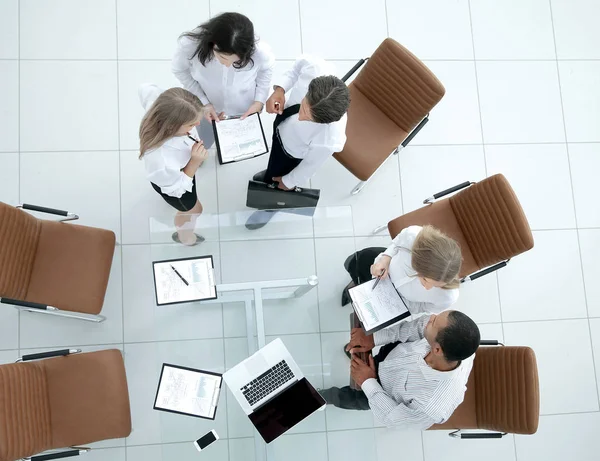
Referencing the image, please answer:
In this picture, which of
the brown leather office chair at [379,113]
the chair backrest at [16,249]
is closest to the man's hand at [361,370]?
the brown leather office chair at [379,113]

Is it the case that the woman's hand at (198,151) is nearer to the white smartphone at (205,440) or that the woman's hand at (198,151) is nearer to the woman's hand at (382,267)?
the woman's hand at (382,267)

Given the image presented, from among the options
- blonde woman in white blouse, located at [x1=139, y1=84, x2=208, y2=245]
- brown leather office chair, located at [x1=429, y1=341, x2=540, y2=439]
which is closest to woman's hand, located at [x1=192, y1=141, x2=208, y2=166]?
blonde woman in white blouse, located at [x1=139, y1=84, x2=208, y2=245]

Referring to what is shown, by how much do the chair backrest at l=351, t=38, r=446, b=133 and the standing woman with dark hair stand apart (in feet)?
2.18

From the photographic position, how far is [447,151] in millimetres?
3816

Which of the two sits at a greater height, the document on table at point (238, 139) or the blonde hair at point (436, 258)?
the document on table at point (238, 139)

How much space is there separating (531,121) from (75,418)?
3.74 meters

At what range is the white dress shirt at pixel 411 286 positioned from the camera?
97.9 inches

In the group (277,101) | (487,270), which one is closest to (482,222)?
(487,270)

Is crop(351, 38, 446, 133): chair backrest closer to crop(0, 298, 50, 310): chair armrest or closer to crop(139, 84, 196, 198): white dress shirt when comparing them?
crop(139, 84, 196, 198): white dress shirt

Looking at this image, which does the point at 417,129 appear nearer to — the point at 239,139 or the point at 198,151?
the point at 239,139

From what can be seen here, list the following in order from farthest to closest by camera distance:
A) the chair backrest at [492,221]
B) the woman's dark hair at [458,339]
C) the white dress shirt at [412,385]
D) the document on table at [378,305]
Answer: the chair backrest at [492,221] → the document on table at [378,305] → the white dress shirt at [412,385] → the woman's dark hair at [458,339]

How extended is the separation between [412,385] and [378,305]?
407mm

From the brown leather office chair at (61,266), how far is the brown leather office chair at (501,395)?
79.3 inches

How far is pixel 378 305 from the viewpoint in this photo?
8.20 feet
